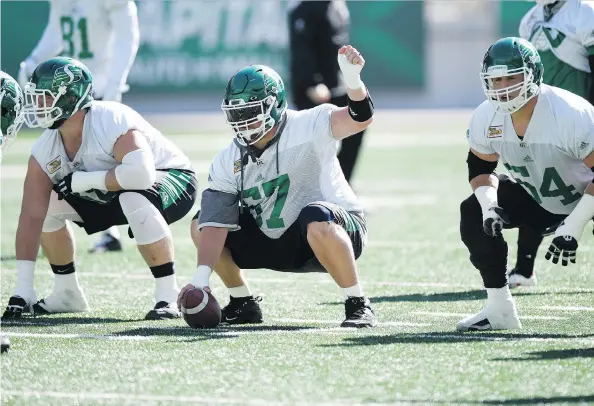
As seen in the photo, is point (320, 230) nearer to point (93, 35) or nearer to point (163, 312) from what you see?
point (163, 312)

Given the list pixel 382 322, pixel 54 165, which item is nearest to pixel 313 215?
pixel 382 322

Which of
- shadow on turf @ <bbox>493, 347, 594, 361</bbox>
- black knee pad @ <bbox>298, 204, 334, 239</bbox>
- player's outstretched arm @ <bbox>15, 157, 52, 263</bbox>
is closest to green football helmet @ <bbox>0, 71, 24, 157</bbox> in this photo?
player's outstretched arm @ <bbox>15, 157, 52, 263</bbox>

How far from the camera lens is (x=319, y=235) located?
5340 mm

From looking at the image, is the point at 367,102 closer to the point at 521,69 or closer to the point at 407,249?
the point at 521,69

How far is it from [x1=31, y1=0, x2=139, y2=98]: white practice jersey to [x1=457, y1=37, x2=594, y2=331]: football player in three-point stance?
357 cm

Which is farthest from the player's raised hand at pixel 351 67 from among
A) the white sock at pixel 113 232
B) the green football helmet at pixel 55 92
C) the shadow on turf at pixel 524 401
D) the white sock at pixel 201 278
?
the white sock at pixel 113 232

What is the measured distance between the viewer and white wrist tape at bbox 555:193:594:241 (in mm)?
5055

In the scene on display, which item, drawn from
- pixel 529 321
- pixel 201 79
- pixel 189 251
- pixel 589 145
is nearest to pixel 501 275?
pixel 529 321

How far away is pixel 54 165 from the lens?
602 cm

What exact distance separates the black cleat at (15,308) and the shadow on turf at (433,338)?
1670 millimetres

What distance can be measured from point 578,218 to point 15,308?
262 cm

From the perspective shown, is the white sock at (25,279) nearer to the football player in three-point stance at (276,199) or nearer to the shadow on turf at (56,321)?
Result: the shadow on turf at (56,321)

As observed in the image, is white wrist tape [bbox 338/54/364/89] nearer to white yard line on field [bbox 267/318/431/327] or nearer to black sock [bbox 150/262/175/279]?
white yard line on field [bbox 267/318/431/327]

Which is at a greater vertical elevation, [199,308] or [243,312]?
[199,308]
